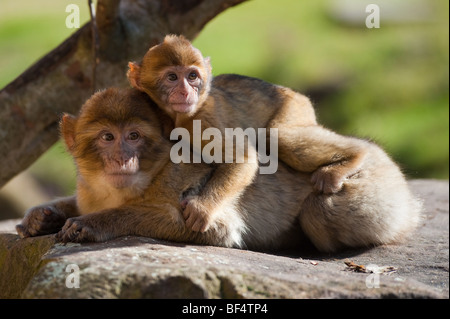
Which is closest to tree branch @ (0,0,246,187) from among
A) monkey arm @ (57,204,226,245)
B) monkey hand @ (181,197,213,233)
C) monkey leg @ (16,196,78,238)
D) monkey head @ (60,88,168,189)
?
monkey leg @ (16,196,78,238)

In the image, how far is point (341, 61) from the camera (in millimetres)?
21438

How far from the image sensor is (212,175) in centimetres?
643

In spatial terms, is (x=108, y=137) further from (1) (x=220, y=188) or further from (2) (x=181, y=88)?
(1) (x=220, y=188)

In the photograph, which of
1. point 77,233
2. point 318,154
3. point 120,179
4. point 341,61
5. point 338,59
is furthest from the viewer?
point 338,59

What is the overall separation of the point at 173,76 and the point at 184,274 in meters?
2.35

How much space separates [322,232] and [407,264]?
93 cm

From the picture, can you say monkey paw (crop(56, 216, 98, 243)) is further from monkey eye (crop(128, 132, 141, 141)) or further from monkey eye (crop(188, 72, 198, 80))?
monkey eye (crop(188, 72, 198, 80))

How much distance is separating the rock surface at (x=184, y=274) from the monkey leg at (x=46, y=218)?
0.29m

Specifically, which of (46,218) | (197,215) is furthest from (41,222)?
(197,215)

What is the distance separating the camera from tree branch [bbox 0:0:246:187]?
816 centimetres

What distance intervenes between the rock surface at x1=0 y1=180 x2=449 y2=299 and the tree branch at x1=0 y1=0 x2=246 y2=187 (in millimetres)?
2210

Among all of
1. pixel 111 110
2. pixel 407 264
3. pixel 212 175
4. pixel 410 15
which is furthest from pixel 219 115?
pixel 410 15

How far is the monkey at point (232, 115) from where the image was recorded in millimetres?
6367
